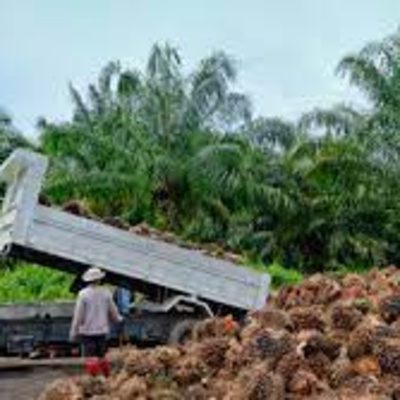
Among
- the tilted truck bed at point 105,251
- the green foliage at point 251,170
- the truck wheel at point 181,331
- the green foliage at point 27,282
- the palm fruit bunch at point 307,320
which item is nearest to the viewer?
the palm fruit bunch at point 307,320

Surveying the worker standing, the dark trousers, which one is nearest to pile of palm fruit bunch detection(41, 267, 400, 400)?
the worker standing

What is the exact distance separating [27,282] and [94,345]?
9.19 metres

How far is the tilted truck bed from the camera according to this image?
1311 cm

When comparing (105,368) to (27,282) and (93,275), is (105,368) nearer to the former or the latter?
(93,275)

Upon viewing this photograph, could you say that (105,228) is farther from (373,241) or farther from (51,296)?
(373,241)

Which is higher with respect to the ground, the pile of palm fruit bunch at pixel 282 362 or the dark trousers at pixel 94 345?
the dark trousers at pixel 94 345

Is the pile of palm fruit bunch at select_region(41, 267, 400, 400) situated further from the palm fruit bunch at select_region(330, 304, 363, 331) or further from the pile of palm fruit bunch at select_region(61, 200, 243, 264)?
the pile of palm fruit bunch at select_region(61, 200, 243, 264)

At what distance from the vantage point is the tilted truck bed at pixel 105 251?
1311 centimetres

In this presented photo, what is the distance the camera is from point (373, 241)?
979 inches

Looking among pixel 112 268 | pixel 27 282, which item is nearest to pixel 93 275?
pixel 112 268

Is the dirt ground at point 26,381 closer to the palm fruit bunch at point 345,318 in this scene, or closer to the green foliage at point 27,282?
the palm fruit bunch at point 345,318

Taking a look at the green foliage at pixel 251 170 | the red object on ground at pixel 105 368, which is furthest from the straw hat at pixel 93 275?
the green foliage at pixel 251 170

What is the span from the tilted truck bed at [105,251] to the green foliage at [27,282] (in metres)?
5.82

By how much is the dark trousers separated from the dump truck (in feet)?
4.38
